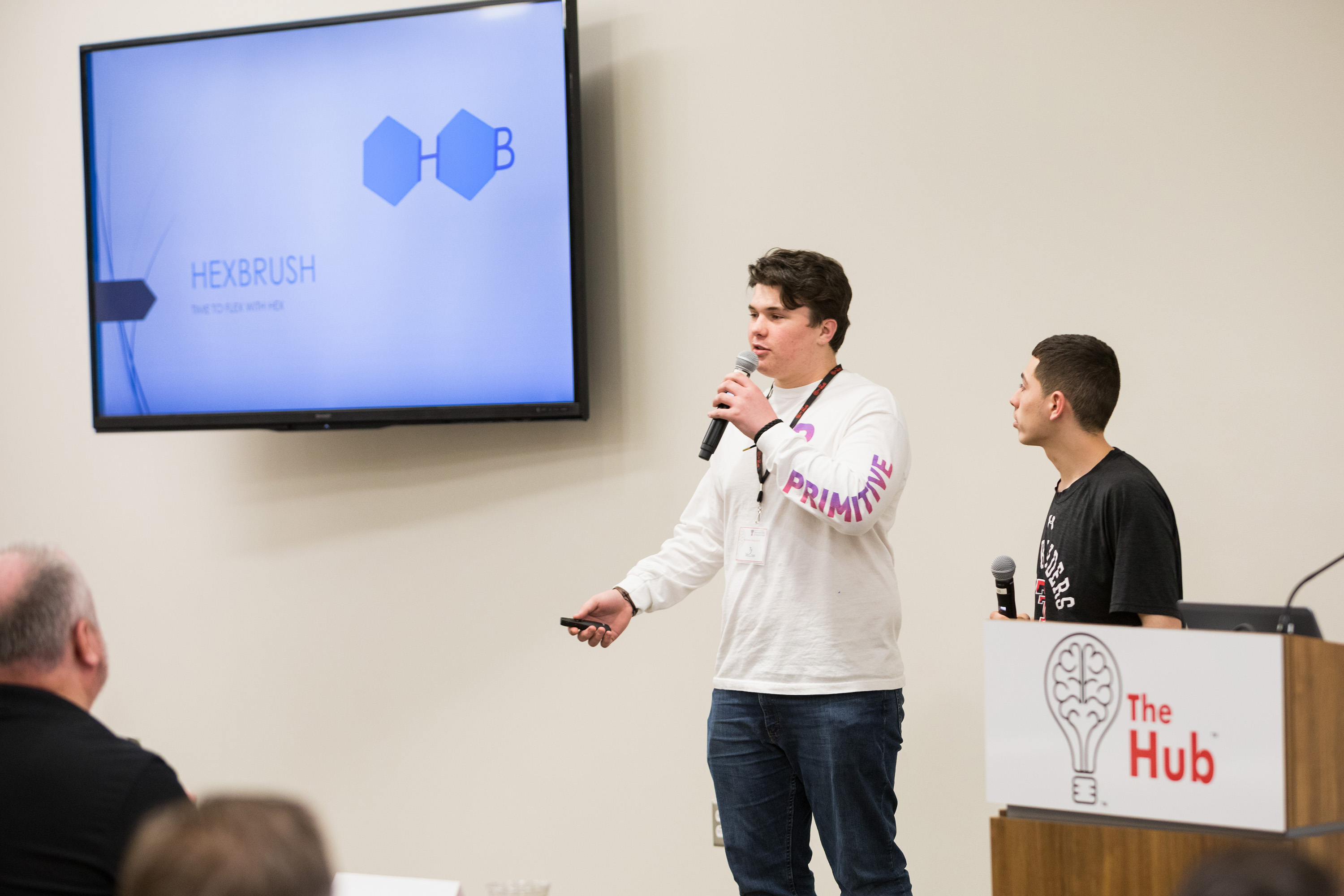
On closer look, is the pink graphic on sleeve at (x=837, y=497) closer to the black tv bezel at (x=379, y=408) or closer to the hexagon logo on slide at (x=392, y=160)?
the black tv bezel at (x=379, y=408)

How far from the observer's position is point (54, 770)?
128 cm

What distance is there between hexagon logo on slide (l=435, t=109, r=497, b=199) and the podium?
7.00 feet

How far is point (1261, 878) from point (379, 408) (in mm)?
2796

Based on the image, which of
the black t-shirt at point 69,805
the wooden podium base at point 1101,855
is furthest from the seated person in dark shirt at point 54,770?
the wooden podium base at point 1101,855

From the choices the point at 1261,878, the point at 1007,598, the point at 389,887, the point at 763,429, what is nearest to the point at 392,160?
the point at 763,429

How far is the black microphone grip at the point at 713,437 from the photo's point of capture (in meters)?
2.17

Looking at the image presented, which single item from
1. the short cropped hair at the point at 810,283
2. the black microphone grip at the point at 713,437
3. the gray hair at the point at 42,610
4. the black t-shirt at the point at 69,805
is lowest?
the black t-shirt at the point at 69,805

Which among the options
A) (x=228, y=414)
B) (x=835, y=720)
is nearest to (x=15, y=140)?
(x=228, y=414)

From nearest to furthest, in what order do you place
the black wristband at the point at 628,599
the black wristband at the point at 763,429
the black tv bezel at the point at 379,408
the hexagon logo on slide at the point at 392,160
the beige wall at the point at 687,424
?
1. the black wristband at the point at 763,429
2. the black wristband at the point at 628,599
3. the beige wall at the point at 687,424
4. the black tv bezel at the point at 379,408
5. the hexagon logo on slide at the point at 392,160

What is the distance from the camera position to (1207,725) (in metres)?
1.33

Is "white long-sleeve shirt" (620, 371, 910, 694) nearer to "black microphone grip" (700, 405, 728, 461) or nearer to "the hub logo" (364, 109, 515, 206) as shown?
"black microphone grip" (700, 405, 728, 461)

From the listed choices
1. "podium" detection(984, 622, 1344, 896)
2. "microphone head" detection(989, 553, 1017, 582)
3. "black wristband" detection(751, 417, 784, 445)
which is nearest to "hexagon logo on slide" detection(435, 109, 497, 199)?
"black wristband" detection(751, 417, 784, 445)

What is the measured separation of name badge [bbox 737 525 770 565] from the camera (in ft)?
7.35

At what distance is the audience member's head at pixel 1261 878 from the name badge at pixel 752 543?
1.55 meters
